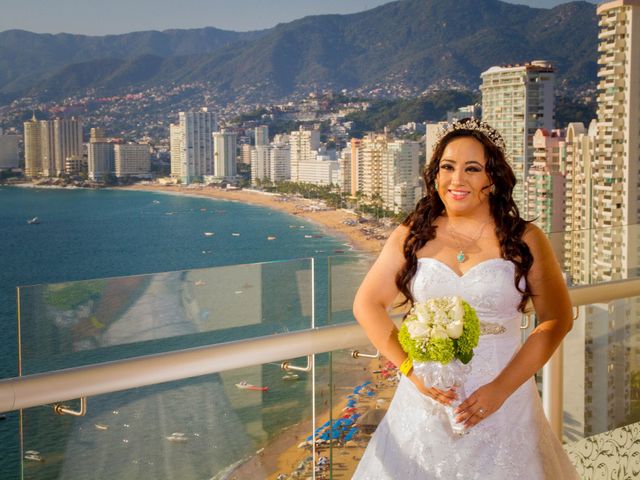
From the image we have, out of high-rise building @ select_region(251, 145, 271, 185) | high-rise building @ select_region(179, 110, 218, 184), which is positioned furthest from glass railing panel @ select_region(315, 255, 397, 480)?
high-rise building @ select_region(251, 145, 271, 185)

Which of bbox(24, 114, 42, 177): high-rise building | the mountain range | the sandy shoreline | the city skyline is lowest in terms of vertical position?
the sandy shoreline

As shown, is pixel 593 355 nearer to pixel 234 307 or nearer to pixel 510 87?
pixel 234 307

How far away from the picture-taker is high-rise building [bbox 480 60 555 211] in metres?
32.2

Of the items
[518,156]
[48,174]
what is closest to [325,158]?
[518,156]

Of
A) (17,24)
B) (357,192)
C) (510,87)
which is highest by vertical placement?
(17,24)

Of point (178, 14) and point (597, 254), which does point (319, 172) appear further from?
point (597, 254)

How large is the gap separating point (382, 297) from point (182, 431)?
1.58 feet

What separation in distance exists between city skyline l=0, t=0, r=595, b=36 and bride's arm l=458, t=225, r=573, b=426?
119 feet

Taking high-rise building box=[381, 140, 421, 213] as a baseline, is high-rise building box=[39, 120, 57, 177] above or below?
above

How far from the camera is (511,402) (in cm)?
160

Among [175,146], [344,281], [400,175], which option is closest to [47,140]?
[175,146]

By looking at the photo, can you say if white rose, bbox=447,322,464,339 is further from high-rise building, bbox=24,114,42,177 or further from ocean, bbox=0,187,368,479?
high-rise building, bbox=24,114,42,177

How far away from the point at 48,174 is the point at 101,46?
19.1ft

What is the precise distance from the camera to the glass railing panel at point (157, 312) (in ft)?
5.16
